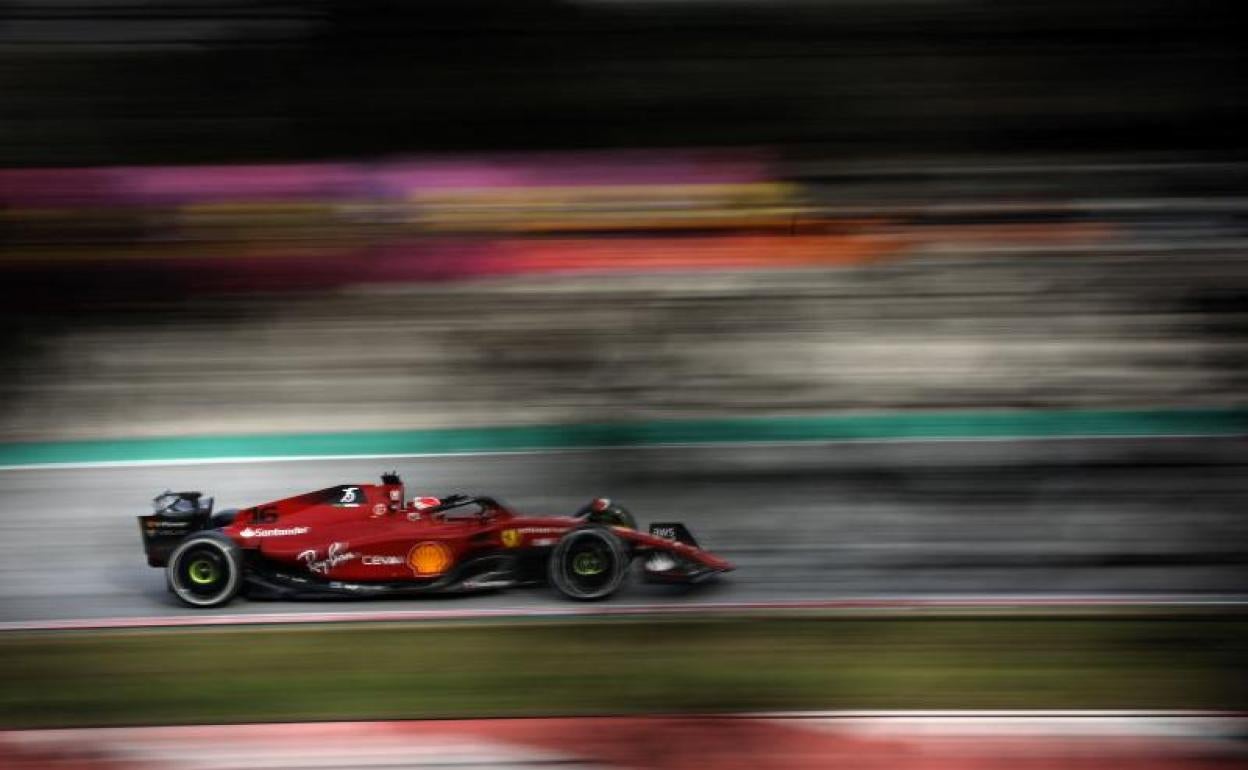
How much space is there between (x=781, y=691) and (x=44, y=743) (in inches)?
91.5

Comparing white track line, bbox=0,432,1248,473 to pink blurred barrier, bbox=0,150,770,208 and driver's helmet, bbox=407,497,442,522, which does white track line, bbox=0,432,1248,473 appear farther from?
pink blurred barrier, bbox=0,150,770,208

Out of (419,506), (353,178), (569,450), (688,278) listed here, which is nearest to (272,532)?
(419,506)

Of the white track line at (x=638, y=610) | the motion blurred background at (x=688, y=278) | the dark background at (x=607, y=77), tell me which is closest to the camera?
the white track line at (x=638, y=610)

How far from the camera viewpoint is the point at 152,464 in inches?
254

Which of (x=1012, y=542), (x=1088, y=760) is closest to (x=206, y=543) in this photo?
(x=1088, y=760)

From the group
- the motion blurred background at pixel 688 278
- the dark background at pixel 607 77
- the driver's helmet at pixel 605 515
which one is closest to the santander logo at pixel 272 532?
the motion blurred background at pixel 688 278

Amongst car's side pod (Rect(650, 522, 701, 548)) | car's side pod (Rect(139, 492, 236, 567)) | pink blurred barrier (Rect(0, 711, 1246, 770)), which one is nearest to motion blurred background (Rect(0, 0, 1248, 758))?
pink blurred barrier (Rect(0, 711, 1246, 770))

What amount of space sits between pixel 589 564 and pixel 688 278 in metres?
6.00

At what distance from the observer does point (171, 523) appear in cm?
445

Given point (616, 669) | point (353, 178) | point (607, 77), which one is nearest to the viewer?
point (616, 669)

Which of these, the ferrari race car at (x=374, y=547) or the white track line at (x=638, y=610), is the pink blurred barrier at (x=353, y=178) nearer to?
the white track line at (x=638, y=610)

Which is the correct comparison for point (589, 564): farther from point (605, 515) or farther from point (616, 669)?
point (616, 669)

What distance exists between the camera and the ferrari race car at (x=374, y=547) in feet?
14.5

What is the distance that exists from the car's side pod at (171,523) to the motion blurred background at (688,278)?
274 millimetres
